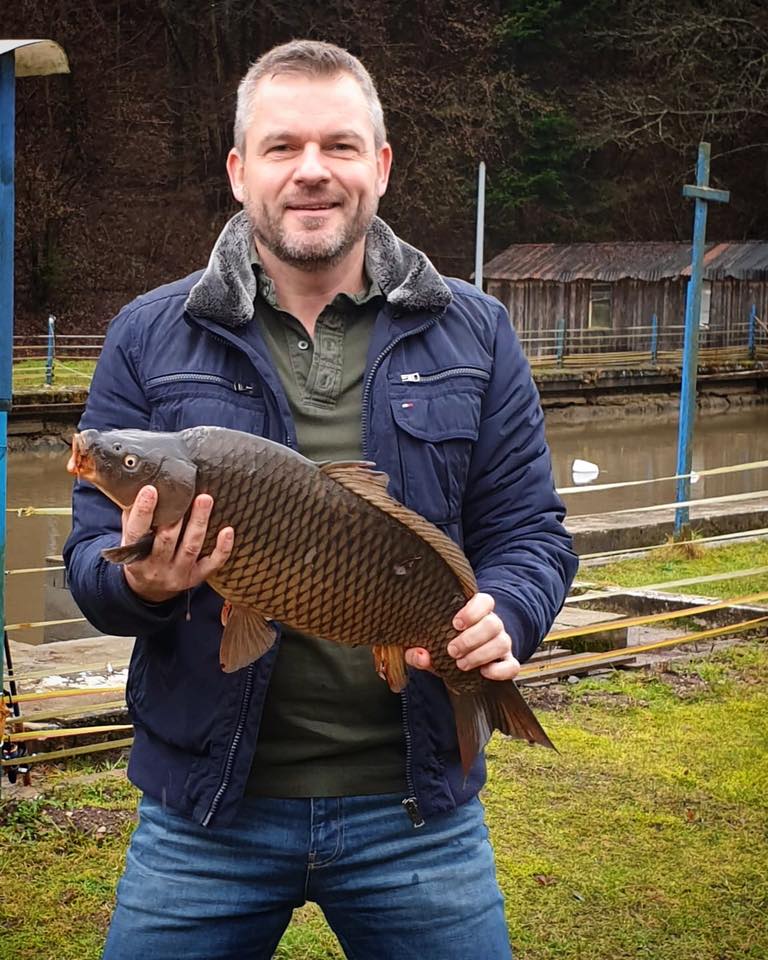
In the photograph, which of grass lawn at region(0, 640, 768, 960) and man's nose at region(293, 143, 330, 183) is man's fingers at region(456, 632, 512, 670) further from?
grass lawn at region(0, 640, 768, 960)

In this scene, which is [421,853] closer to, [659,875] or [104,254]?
[659,875]

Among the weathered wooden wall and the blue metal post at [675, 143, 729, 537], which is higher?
the blue metal post at [675, 143, 729, 537]

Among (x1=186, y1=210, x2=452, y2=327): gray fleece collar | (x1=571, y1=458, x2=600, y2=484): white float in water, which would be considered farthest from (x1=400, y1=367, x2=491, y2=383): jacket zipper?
(x1=571, y1=458, x2=600, y2=484): white float in water

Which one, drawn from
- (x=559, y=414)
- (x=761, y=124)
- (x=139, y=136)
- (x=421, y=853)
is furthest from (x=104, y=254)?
(x=421, y=853)

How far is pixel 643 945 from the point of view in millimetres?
4102

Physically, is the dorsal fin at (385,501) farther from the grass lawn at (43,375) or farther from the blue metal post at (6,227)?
the grass lawn at (43,375)

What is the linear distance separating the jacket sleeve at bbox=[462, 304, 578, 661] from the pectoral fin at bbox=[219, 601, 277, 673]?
1.37ft

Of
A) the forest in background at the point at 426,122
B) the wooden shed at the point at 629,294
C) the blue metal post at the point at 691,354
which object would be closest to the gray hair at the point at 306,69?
the blue metal post at the point at 691,354

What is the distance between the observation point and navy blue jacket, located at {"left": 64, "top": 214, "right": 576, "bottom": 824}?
7.41 feet

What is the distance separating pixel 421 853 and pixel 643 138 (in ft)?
133

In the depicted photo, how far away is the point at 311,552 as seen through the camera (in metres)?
2.11

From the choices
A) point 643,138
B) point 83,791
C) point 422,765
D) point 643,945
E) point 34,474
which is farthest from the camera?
point 643,138

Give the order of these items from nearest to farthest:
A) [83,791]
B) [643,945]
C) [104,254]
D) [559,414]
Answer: [643,945]
[83,791]
[559,414]
[104,254]

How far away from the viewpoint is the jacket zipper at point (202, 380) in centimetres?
233
